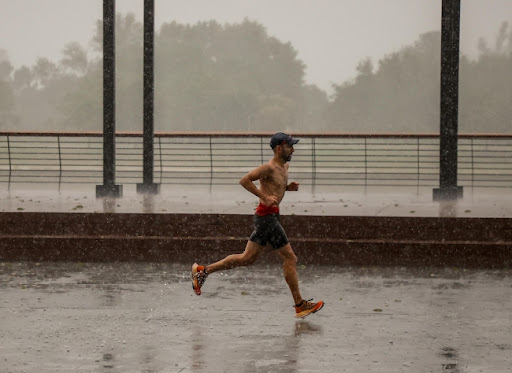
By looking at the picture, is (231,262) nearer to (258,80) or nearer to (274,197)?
(274,197)

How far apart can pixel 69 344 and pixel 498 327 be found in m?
3.10

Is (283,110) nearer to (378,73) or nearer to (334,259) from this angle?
(378,73)

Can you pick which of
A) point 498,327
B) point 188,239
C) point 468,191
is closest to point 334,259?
point 188,239

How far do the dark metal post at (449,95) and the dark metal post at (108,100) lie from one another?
17.1 feet

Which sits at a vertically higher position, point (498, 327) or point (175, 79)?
point (175, 79)

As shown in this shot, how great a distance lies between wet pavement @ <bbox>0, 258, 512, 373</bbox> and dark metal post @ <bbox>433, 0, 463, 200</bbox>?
577 cm

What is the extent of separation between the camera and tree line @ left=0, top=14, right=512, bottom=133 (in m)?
107

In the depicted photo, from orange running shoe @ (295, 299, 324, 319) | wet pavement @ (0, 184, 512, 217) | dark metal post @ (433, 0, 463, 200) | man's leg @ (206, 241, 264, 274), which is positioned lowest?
orange running shoe @ (295, 299, 324, 319)

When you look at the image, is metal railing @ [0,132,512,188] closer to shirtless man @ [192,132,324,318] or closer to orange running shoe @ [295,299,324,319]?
shirtless man @ [192,132,324,318]

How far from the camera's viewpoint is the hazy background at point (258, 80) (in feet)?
357

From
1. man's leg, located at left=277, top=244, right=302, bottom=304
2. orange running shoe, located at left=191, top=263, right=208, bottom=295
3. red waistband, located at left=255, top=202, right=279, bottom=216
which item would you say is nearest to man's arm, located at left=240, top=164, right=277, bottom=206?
red waistband, located at left=255, top=202, right=279, bottom=216

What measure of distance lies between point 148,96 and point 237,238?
671 centimetres

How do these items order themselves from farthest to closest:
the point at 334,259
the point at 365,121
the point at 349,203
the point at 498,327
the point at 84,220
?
the point at 365,121
the point at 349,203
the point at 84,220
the point at 334,259
the point at 498,327

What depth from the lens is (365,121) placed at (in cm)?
11288
